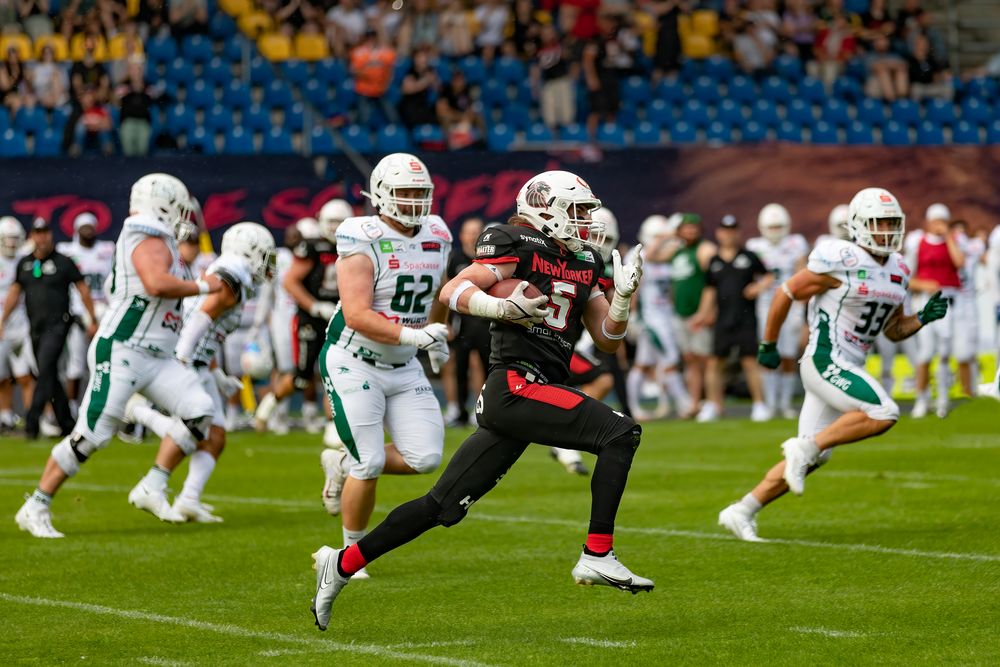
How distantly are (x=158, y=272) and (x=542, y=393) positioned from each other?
321 centimetres

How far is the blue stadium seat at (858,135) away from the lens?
20891mm

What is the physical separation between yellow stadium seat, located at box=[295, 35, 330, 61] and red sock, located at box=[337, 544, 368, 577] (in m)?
15.3

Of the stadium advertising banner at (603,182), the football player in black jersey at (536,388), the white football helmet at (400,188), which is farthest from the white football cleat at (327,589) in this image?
the stadium advertising banner at (603,182)

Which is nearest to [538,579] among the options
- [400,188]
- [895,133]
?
[400,188]

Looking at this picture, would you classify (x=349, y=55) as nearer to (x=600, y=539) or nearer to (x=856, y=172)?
(x=856, y=172)

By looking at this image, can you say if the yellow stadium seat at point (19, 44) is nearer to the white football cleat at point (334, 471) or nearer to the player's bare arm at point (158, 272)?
the player's bare arm at point (158, 272)

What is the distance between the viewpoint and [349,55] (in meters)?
20.4

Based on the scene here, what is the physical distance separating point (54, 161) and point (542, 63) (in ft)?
20.7

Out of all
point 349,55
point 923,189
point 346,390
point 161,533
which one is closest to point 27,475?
point 161,533

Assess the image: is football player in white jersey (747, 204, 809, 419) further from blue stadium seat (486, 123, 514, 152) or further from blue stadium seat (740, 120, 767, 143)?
blue stadium seat (740, 120, 767, 143)

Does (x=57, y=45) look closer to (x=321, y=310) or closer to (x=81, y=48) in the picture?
(x=81, y=48)

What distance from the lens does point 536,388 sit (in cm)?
587

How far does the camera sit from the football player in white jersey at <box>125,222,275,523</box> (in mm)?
9148

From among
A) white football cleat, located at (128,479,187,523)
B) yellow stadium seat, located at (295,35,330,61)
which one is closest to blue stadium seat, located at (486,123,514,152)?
yellow stadium seat, located at (295,35,330,61)
